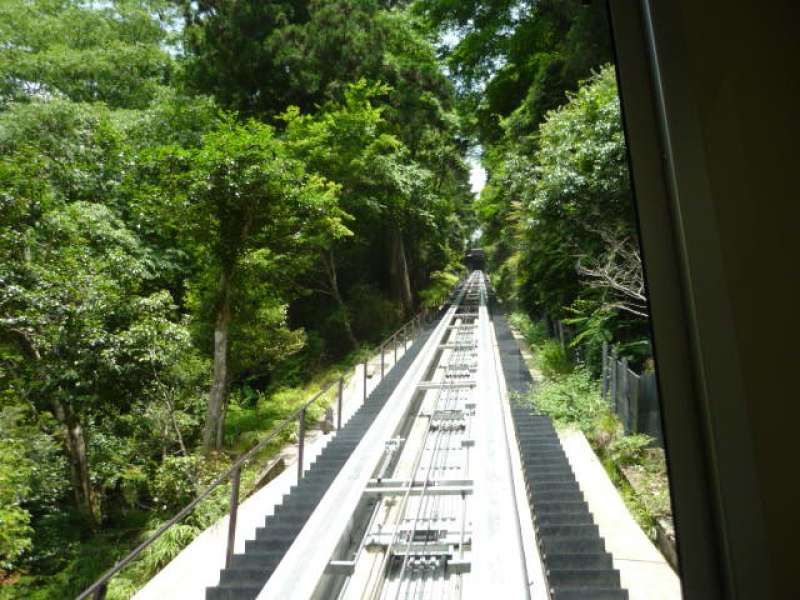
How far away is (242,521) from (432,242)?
1821cm

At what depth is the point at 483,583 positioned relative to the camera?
2.93 meters

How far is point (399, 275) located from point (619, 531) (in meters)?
18.0

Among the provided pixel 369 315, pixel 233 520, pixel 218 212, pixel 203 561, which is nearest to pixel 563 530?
pixel 233 520

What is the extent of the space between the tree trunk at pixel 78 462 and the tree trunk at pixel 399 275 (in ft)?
45.9

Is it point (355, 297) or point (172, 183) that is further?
point (355, 297)

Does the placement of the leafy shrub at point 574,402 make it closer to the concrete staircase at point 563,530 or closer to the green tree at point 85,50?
the concrete staircase at point 563,530

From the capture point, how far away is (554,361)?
9859 mm

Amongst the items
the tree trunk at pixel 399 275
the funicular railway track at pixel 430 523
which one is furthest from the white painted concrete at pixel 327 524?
the tree trunk at pixel 399 275

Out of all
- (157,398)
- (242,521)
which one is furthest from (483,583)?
(157,398)

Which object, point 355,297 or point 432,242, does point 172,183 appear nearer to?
point 355,297

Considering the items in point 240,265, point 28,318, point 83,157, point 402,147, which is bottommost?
point 28,318

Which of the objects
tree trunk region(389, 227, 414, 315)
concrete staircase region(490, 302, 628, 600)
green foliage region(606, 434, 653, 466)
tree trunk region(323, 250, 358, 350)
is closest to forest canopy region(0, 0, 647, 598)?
tree trunk region(323, 250, 358, 350)

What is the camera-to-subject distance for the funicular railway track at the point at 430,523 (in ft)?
9.56

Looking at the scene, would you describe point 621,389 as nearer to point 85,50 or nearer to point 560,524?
point 560,524
